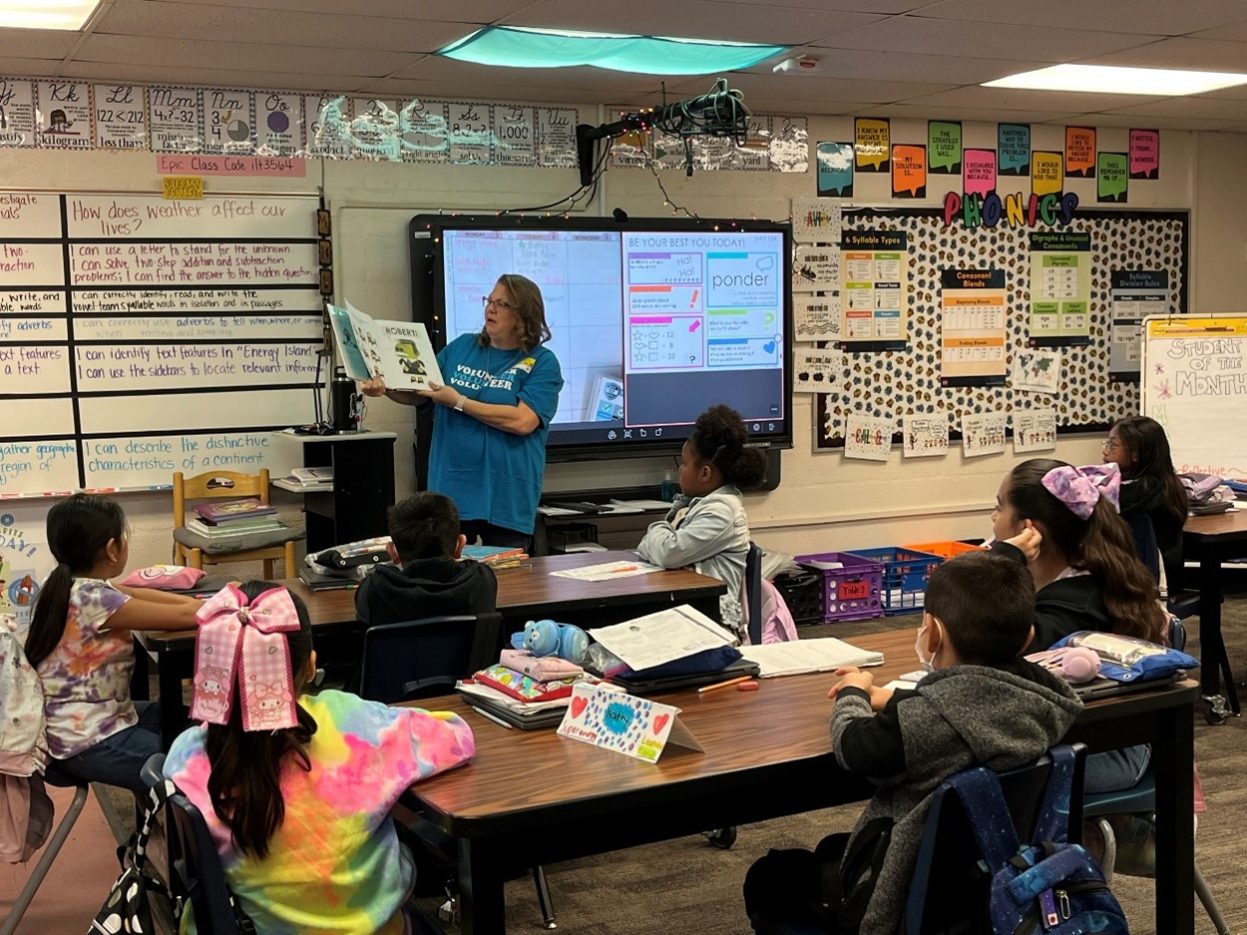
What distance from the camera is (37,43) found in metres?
4.48

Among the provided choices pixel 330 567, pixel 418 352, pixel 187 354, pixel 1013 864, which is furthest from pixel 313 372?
pixel 1013 864

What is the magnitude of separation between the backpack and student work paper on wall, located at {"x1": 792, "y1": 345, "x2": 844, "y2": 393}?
4575 millimetres

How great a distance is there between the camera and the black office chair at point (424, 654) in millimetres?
2855

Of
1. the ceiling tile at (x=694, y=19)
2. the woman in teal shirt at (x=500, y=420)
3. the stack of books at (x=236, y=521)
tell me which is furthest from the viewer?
the stack of books at (x=236, y=521)

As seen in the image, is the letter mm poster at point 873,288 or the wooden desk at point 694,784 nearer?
the wooden desk at point 694,784

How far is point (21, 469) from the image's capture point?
5219 millimetres

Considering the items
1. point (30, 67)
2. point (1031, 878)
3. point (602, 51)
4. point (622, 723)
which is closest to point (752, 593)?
point (622, 723)

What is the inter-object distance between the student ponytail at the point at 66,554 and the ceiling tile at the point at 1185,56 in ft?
12.9

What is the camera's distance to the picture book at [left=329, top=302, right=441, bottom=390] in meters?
4.25

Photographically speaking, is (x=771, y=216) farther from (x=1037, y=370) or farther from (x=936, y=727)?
(x=936, y=727)

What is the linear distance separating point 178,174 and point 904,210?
3.37 meters

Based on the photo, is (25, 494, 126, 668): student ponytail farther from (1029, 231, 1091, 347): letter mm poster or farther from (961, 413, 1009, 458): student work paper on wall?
(1029, 231, 1091, 347): letter mm poster

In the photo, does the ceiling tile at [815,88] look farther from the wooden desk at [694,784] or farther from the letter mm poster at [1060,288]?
the wooden desk at [694,784]

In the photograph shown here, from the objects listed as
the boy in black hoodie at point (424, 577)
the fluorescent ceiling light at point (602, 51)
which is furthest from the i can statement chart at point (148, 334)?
the boy in black hoodie at point (424, 577)
